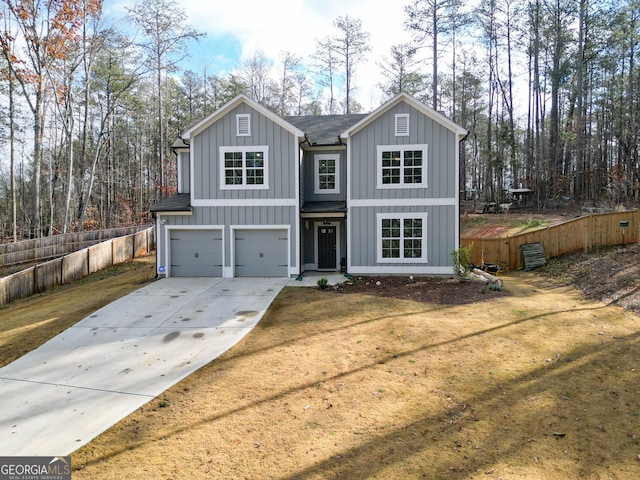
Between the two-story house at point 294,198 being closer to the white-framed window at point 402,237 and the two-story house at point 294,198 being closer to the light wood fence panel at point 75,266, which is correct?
the white-framed window at point 402,237

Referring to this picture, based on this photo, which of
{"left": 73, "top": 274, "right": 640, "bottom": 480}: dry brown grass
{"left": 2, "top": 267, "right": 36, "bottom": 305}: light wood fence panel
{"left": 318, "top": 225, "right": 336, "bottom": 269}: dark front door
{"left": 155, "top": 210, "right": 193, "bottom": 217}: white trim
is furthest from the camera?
{"left": 318, "top": 225, "right": 336, "bottom": 269}: dark front door

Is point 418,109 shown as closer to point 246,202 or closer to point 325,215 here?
point 325,215

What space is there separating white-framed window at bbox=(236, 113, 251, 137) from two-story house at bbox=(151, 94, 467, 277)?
0.12 feet

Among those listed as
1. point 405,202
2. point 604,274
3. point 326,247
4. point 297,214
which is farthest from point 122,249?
point 604,274

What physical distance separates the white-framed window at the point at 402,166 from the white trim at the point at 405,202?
0.52 m

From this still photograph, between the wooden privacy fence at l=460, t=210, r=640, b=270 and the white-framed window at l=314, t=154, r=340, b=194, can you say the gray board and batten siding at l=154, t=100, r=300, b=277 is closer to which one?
the white-framed window at l=314, t=154, r=340, b=194

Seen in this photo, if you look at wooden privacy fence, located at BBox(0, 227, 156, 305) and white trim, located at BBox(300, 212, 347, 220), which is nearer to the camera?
wooden privacy fence, located at BBox(0, 227, 156, 305)

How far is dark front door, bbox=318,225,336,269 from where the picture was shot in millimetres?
15453

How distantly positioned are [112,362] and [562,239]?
18.0 m

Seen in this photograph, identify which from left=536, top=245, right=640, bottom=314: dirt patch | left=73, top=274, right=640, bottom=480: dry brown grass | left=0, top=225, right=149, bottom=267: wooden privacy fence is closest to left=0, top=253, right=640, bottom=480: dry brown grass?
left=73, top=274, right=640, bottom=480: dry brown grass

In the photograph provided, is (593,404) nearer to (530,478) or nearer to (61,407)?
(530,478)

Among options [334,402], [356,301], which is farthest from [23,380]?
[356,301]

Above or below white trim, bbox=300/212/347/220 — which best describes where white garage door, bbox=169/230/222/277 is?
below

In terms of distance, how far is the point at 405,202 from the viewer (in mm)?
13711
